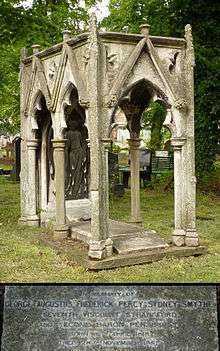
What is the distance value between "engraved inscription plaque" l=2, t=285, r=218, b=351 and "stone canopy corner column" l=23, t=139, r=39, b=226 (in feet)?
27.2

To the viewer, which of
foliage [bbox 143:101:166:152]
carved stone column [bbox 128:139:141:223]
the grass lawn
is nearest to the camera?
the grass lawn

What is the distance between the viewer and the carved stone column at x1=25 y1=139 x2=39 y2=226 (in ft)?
41.6

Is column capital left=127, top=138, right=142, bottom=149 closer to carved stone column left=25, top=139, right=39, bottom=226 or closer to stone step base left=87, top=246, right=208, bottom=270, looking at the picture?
carved stone column left=25, top=139, right=39, bottom=226

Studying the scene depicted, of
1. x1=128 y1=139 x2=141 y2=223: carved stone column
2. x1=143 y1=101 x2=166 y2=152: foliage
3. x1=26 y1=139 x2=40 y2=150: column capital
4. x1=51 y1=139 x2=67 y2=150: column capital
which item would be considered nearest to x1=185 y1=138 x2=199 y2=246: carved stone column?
x1=128 y1=139 x2=141 y2=223: carved stone column

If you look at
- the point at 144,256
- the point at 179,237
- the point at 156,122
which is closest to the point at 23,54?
the point at 179,237

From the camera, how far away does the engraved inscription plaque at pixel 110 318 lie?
4.31m

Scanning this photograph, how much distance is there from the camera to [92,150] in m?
9.16

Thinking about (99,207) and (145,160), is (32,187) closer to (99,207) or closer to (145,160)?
(99,207)

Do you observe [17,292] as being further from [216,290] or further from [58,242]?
[58,242]

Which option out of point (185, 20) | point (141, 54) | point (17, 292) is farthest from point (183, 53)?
point (185, 20)

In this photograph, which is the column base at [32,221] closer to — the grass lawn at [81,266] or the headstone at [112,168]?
the grass lawn at [81,266]

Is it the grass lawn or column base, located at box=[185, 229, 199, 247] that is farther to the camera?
column base, located at box=[185, 229, 199, 247]

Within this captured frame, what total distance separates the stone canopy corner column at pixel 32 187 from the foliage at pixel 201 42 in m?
7.43

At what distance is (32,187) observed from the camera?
1282 centimetres
